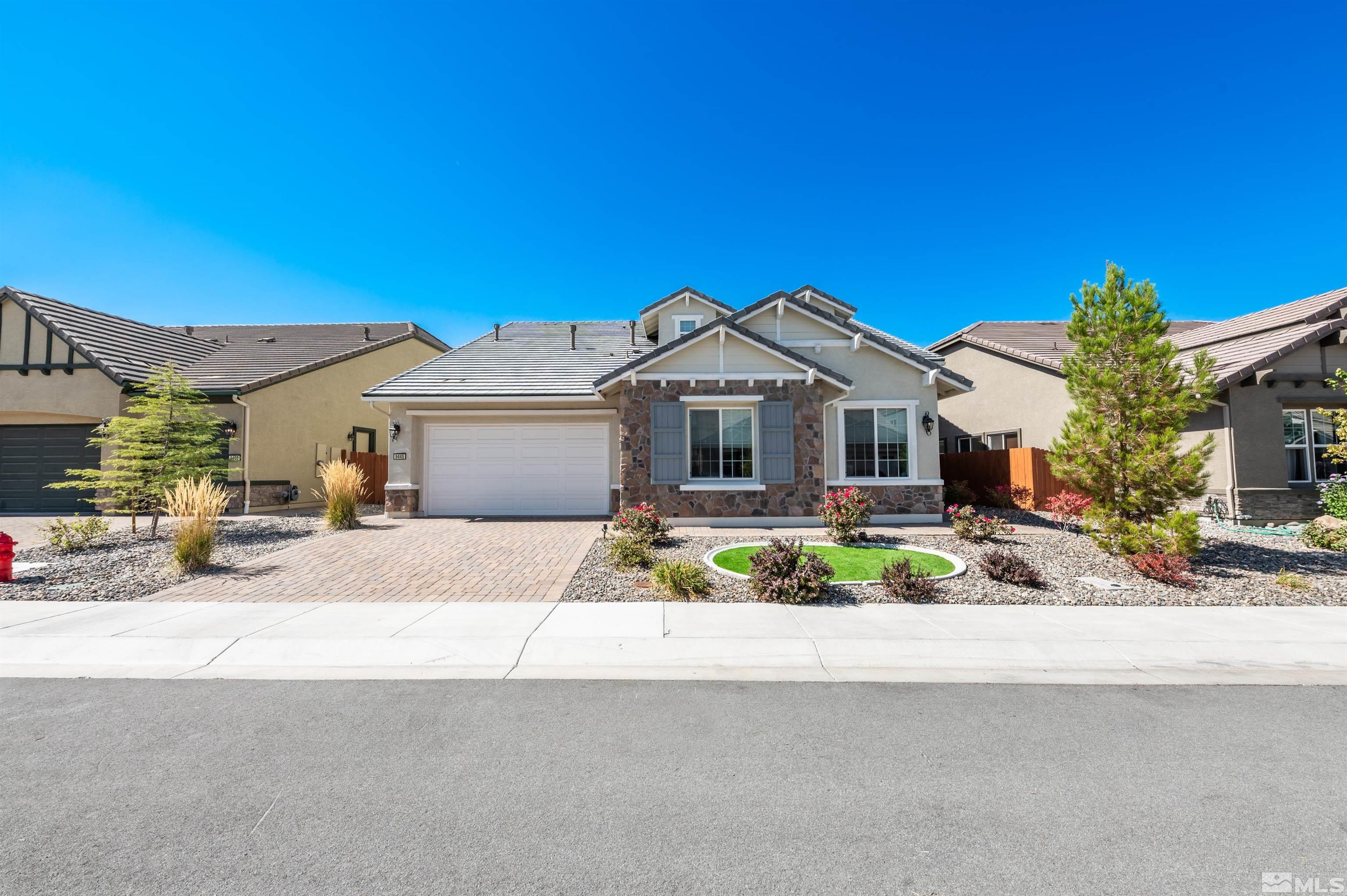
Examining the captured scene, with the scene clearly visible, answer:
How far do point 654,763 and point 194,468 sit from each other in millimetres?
13041

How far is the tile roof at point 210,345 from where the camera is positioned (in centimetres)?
1648

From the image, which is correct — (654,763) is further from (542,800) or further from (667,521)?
(667,521)

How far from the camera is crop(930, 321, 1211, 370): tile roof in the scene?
59.8ft

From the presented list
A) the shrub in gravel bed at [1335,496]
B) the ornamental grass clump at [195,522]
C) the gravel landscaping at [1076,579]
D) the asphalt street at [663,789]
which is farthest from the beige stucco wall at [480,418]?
the shrub in gravel bed at [1335,496]

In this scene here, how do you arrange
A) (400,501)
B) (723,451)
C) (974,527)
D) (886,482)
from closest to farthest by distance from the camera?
(974,527) < (723,451) < (886,482) < (400,501)

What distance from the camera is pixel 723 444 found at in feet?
44.4

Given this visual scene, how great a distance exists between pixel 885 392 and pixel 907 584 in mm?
7486

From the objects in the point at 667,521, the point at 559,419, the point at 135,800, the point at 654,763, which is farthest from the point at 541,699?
the point at 559,419

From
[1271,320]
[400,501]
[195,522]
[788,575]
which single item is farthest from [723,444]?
[1271,320]

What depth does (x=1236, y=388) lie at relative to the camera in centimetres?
1330

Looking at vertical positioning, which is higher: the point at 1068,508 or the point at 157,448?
the point at 157,448

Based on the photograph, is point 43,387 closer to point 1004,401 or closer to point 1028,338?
point 1004,401

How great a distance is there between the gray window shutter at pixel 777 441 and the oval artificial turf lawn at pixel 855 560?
2711mm

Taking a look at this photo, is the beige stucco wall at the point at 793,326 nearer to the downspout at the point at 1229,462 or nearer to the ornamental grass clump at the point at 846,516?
the ornamental grass clump at the point at 846,516
